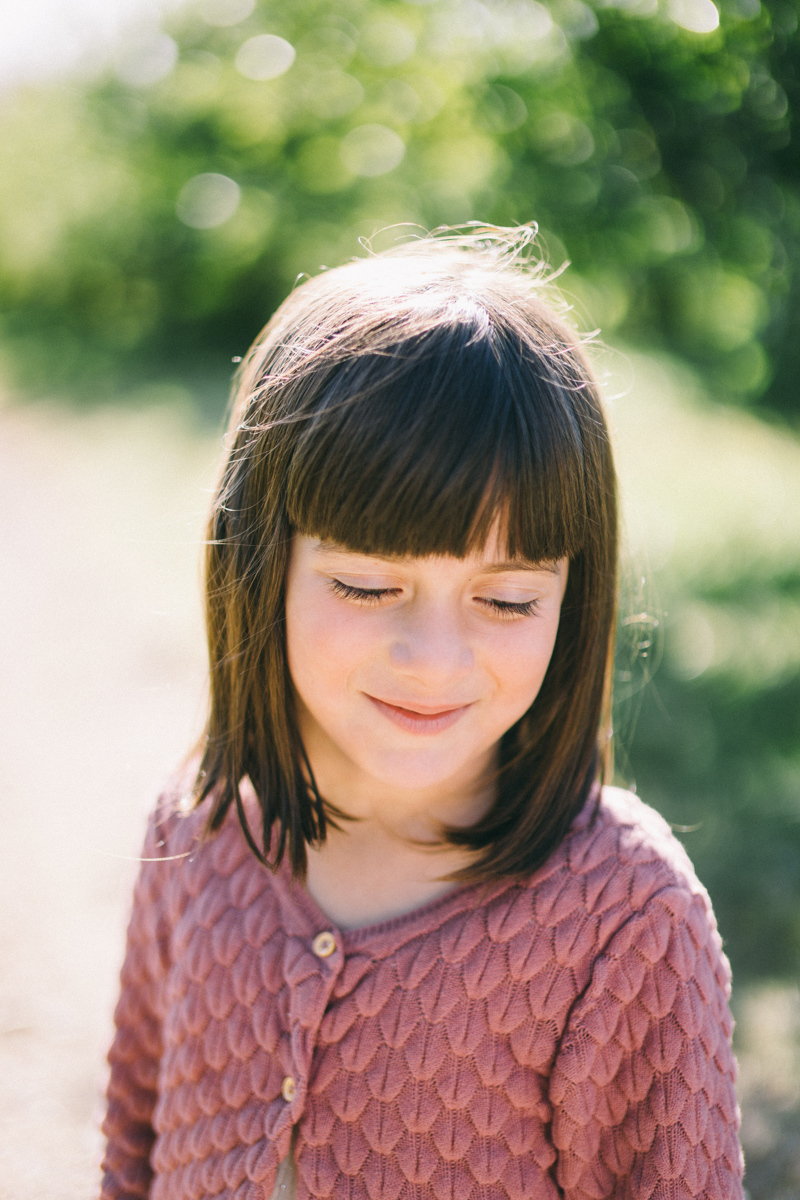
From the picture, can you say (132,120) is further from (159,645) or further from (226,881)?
(226,881)

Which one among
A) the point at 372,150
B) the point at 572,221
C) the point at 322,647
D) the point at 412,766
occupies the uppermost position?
the point at 372,150

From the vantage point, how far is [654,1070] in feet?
3.73

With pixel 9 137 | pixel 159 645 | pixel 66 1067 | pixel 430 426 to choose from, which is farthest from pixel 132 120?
pixel 430 426

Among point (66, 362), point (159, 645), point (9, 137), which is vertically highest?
point (9, 137)

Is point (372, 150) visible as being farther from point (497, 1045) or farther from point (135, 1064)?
point (497, 1045)

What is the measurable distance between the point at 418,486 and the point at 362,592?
0.48ft

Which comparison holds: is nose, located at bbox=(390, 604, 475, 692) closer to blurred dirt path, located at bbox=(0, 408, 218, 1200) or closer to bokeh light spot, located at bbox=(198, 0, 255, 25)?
blurred dirt path, located at bbox=(0, 408, 218, 1200)

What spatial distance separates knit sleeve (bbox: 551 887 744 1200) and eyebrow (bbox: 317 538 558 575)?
15.9 inches

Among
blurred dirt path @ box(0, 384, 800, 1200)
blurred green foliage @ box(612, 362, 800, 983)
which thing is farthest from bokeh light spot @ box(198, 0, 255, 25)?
blurred green foliage @ box(612, 362, 800, 983)

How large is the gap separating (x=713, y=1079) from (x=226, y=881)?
67 cm

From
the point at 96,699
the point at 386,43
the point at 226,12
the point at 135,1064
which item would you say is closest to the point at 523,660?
the point at 135,1064

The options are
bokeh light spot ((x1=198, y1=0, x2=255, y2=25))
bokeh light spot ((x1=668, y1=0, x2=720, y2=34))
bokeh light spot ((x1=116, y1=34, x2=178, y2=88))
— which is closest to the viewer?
bokeh light spot ((x1=668, y1=0, x2=720, y2=34))

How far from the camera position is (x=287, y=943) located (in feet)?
4.26

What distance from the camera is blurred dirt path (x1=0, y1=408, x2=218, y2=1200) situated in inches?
94.2
